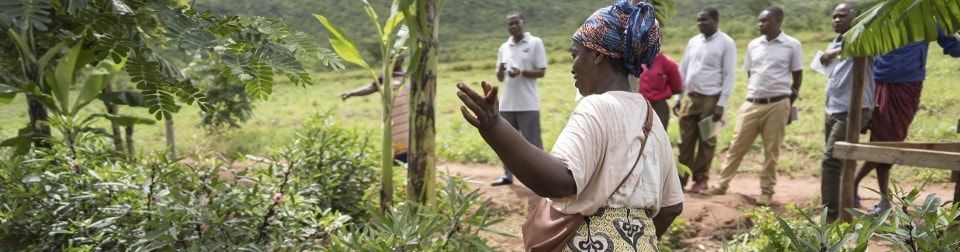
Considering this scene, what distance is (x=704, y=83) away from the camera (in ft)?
18.2

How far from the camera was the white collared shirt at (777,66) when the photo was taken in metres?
5.25

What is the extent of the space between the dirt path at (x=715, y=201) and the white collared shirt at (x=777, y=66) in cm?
81

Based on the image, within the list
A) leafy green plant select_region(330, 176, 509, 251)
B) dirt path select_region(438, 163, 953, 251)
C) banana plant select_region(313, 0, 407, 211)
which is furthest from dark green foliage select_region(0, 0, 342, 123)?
dirt path select_region(438, 163, 953, 251)

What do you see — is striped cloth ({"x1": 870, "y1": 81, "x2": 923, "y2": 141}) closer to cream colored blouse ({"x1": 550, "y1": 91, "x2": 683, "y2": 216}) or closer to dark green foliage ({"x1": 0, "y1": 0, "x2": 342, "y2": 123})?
cream colored blouse ({"x1": 550, "y1": 91, "x2": 683, "y2": 216})

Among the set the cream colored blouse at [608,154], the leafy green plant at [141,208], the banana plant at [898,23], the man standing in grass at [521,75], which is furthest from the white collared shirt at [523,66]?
the cream colored blouse at [608,154]

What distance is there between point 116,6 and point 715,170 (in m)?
6.12

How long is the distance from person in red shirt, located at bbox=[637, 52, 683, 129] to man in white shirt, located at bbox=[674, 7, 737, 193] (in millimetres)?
154

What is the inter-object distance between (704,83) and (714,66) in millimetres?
140

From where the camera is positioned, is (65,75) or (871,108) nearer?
(65,75)

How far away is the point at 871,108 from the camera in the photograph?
4.58 metres

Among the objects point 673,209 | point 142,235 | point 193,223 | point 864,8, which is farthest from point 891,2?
point 142,235

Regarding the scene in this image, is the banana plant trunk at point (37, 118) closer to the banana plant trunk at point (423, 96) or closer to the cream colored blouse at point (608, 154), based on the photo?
the banana plant trunk at point (423, 96)

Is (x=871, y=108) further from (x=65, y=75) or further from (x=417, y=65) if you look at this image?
(x=65, y=75)

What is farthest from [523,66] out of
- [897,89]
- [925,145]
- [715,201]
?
[925,145]
